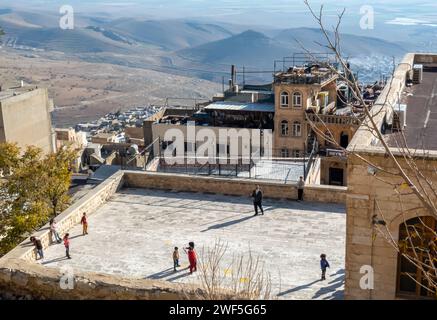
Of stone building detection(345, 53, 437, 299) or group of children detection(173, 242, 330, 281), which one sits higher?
stone building detection(345, 53, 437, 299)

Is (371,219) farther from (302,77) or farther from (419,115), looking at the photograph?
(302,77)

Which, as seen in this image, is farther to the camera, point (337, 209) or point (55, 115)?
point (55, 115)

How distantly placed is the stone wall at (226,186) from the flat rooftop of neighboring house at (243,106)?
117 feet

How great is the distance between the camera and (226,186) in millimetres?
22547

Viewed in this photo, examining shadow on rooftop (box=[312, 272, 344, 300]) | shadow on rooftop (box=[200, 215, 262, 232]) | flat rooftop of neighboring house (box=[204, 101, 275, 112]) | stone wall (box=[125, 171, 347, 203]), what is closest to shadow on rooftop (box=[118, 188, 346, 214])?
stone wall (box=[125, 171, 347, 203])

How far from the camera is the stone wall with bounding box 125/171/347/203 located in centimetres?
2138

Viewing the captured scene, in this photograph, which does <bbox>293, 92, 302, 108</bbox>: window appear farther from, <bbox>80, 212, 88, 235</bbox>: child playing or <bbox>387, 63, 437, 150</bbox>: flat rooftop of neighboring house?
<bbox>80, 212, 88, 235</bbox>: child playing

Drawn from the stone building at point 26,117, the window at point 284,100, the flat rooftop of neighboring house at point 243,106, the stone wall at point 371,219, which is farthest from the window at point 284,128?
the stone wall at point 371,219

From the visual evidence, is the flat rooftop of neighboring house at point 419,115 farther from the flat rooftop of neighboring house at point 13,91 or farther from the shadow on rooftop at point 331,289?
the flat rooftop of neighboring house at point 13,91

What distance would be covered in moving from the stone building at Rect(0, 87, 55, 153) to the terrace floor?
33.9 meters
